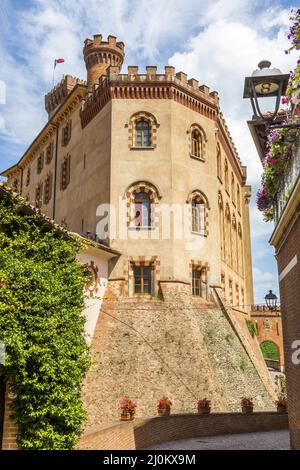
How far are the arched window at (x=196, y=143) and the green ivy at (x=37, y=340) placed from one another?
51.4 ft

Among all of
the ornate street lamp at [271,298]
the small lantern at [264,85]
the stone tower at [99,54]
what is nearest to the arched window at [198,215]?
the ornate street lamp at [271,298]

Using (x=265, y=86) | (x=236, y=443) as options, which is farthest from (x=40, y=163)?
(x=265, y=86)

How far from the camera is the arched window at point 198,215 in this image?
25.0 meters

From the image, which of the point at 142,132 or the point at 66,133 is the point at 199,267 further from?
the point at 66,133

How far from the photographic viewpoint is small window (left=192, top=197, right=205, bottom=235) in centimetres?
2500

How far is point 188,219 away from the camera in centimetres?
2419

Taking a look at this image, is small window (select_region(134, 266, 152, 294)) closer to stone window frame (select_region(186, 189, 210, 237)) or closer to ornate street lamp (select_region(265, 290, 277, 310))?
stone window frame (select_region(186, 189, 210, 237))

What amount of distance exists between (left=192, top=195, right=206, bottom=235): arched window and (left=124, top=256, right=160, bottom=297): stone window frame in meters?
3.18

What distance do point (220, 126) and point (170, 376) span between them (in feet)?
55.7

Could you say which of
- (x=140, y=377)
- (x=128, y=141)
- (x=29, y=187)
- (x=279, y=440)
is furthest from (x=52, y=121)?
(x=279, y=440)

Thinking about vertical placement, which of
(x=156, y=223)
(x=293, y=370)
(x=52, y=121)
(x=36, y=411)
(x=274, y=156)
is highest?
(x=52, y=121)

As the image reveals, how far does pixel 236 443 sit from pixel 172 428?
7.57 ft

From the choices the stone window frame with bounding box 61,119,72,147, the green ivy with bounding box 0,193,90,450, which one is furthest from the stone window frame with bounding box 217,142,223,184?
the green ivy with bounding box 0,193,90,450

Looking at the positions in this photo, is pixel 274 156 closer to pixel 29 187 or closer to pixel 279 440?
pixel 279 440
